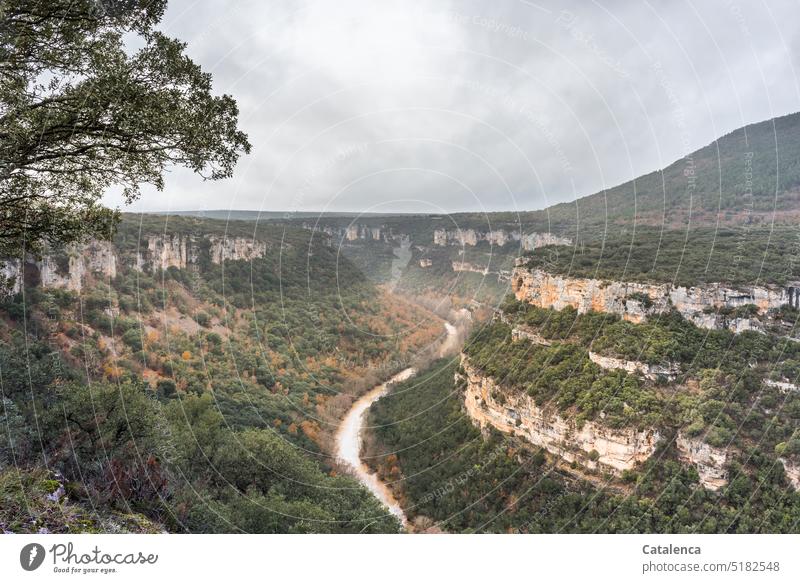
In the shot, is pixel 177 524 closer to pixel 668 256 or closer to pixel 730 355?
pixel 730 355

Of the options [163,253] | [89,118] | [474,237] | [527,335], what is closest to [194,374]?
[89,118]

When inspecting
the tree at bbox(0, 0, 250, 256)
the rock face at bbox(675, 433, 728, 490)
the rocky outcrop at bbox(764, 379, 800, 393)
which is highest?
the tree at bbox(0, 0, 250, 256)

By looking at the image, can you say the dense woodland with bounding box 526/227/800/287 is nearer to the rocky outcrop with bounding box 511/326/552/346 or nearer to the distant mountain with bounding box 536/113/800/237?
the rocky outcrop with bounding box 511/326/552/346

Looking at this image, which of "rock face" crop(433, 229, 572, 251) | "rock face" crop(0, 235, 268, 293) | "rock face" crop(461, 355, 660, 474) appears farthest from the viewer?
"rock face" crop(433, 229, 572, 251)

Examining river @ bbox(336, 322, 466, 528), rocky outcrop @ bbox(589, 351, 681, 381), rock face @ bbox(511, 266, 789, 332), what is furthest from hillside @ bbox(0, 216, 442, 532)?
rocky outcrop @ bbox(589, 351, 681, 381)

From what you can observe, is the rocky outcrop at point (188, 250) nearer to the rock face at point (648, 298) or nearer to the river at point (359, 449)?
the river at point (359, 449)

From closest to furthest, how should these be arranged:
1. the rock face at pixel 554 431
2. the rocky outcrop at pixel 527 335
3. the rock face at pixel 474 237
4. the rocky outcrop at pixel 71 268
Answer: the rock face at pixel 554 431, the rocky outcrop at pixel 71 268, the rocky outcrop at pixel 527 335, the rock face at pixel 474 237

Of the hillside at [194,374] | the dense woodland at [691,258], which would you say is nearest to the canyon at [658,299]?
the dense woodland at [691,258]

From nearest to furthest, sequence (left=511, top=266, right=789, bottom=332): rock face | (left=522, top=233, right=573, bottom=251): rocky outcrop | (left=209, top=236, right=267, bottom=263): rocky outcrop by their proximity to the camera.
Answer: (left=511, top=266, right=789, bottom=332): rock face < (left=209, top=236, right=267, bottom=263): rocky outcrop < (left=522, top=233, right=573, bottom=251): rocky outcrop
